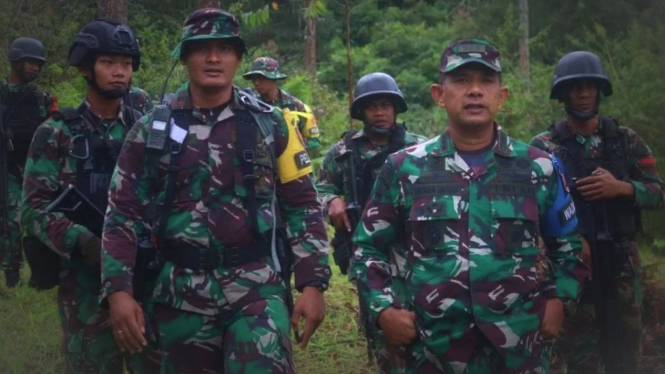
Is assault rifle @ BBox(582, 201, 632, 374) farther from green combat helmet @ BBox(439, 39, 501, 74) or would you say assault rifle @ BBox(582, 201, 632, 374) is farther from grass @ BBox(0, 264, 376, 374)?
green combat helmet @ BBox(439, 39, 501, 74)

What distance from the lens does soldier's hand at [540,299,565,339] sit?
4156 millimetres

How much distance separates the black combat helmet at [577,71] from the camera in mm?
6629

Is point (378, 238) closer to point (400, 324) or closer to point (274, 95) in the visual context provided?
point (400, 324)

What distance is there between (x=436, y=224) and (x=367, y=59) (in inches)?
1146

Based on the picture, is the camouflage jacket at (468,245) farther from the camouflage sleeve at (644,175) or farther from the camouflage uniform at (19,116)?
the camouflage uniform at (19,116)

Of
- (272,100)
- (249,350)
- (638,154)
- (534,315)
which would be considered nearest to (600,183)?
(638,154)

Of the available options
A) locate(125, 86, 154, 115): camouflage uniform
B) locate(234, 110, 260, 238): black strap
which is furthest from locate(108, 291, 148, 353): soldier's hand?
locate(125, 86, 154, 115): camouflage uniform

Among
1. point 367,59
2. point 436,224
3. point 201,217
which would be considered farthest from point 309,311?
point 367,59

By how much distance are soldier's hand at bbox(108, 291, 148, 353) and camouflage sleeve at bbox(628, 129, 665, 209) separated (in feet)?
11.3

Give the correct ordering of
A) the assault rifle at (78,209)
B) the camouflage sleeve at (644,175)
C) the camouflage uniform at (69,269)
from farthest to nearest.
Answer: the camouflage sleeve at (644,175), the camouflage uniform at (69,269), the assault rifle at (78,209)

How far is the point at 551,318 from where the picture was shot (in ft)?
13.7

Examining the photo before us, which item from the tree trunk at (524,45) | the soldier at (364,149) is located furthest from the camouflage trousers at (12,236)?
the tree trunk at (524,45)

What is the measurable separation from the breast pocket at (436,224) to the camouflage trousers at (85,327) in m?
2.23

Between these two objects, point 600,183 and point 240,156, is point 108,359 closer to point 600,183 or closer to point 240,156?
point 240,156
